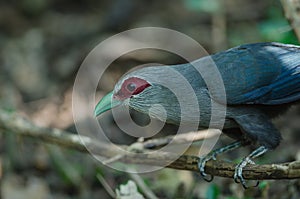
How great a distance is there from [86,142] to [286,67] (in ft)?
5.82

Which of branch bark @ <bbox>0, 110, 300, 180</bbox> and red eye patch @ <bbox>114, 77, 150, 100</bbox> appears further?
red eye patch @ <bbox>114, 77, 150, 100</bbox>

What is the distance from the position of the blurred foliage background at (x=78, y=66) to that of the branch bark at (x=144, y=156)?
253 mm

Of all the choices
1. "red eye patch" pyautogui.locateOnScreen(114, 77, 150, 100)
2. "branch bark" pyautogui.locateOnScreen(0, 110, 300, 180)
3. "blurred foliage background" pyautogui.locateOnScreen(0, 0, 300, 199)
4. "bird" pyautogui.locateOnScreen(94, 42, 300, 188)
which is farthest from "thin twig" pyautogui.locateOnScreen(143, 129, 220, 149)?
"red eye patch" pyautogui.locateOnScreen(114, 77, 150, 100)

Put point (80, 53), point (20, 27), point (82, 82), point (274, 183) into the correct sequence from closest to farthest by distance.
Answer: point (274, 183), point (82, 82), point (80, 53), point (20, 27)

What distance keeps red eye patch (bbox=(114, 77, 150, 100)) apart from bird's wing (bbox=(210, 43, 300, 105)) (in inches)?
19.8

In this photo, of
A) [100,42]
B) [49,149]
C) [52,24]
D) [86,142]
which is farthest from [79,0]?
[86,142]

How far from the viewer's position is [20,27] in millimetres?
9328

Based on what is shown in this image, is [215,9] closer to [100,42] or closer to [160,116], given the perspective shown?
[100,42]

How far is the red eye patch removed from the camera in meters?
4.70

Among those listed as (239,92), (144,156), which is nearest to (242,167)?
(239,92)

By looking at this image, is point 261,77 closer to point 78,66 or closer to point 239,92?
point 239,92

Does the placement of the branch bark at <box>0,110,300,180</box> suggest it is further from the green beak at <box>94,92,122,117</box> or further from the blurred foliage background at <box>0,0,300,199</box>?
A: the green beak at <box>94,92,122,117</box>

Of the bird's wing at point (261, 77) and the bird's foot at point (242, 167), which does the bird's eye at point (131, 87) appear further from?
the bird's foot at point (242, 167)

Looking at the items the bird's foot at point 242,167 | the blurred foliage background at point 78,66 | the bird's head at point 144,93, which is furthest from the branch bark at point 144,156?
the bird's head at point 144,93
